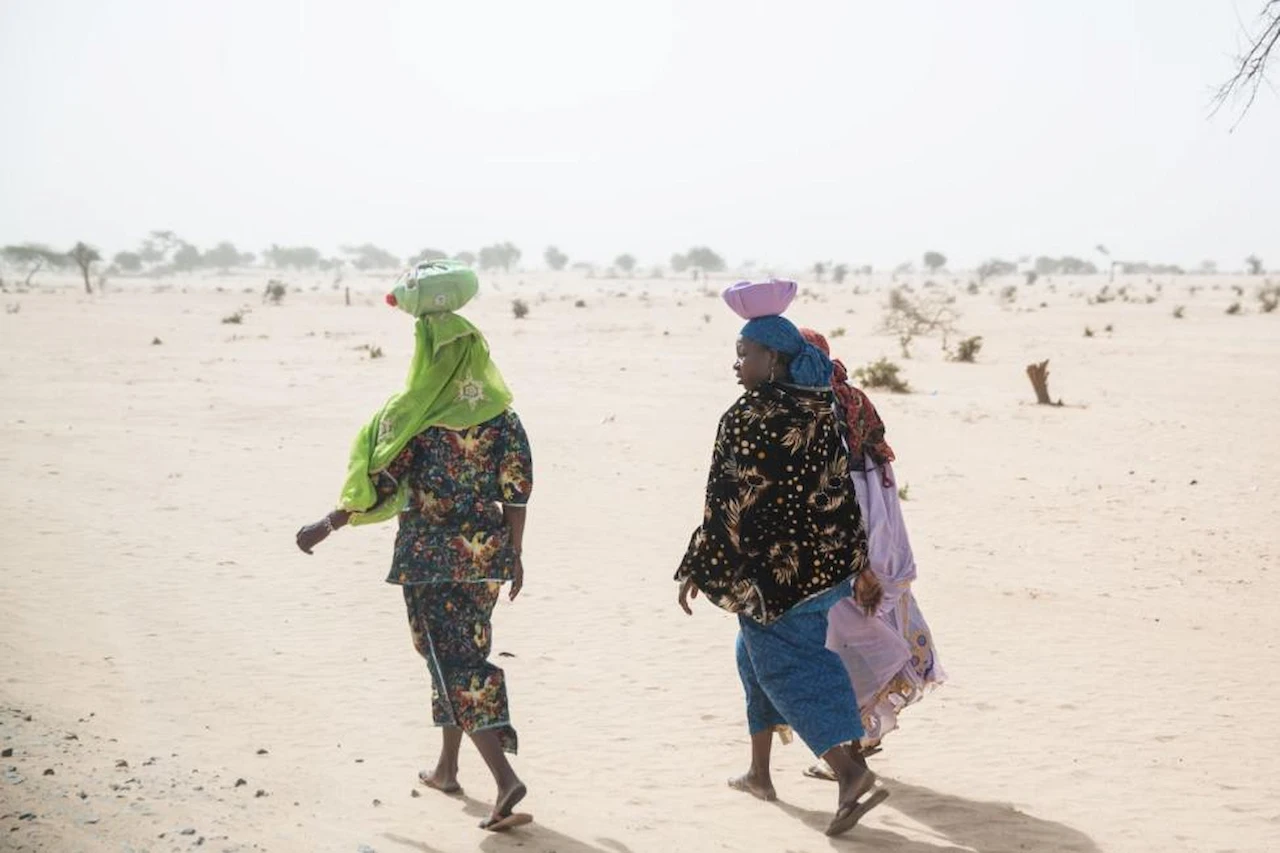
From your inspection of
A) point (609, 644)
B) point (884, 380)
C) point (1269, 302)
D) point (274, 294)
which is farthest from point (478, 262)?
point (609, 644)

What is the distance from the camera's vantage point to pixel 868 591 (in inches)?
191

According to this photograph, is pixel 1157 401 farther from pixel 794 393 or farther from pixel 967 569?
pixel 794 393

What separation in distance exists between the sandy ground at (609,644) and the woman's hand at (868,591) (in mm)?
847

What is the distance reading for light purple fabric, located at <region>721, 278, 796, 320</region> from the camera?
4.61 meters

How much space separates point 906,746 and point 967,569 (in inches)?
151

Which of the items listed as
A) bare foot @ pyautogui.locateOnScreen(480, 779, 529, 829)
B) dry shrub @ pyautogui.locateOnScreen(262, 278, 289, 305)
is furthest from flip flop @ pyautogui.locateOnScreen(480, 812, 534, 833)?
dry shrub @ pyautogui.locateOnScreen(262, 278, 289, 305)

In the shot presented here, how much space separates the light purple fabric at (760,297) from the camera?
15.1 ft

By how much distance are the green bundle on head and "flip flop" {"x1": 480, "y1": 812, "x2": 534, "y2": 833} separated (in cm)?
180

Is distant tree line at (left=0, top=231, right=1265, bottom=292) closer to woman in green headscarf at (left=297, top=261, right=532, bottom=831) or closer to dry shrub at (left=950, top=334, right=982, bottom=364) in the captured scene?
dry shrub at (left=950, top=334, right=982, bottom=364)

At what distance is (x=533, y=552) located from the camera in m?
9.96

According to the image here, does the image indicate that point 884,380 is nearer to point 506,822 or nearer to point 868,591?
point 868,591

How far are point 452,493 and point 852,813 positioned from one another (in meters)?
1.82

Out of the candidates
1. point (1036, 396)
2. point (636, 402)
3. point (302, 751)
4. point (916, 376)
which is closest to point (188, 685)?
point (302, 751)

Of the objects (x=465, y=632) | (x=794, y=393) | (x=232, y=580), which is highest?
(x=794, y=393)
